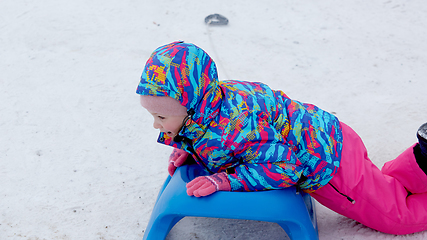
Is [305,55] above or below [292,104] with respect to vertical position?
below

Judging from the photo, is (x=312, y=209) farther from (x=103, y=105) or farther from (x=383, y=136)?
(x=103, y=105)

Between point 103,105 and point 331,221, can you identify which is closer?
point 331,221

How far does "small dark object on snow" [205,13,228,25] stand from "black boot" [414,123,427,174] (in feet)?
5.26

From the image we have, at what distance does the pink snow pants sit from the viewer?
41.7 inches

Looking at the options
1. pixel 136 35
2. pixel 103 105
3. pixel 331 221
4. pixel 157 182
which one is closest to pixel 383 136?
pixel 331 221

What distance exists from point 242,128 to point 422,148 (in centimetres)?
52

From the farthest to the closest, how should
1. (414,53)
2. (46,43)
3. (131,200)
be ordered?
(46,43), (414,53), (131,200)

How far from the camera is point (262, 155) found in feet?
2.97

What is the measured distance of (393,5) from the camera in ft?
8.26

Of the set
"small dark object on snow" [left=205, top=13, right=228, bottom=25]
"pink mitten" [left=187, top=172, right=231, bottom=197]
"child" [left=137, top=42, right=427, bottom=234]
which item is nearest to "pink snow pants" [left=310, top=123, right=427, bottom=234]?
"child" [left=137, top=42, right=427, bottom=234]

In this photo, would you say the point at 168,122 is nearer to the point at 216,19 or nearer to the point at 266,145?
the point at 266,145

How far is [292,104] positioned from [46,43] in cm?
176

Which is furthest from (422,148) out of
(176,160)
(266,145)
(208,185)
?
(176,160)

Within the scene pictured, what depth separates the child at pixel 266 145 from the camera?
888 mm
